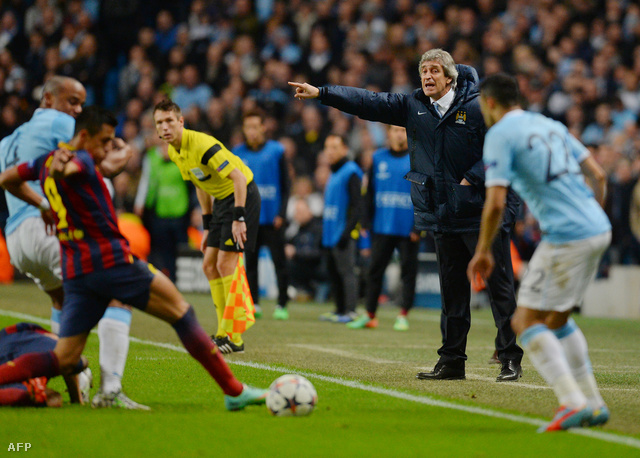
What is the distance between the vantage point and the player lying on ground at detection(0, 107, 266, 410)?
207 inches

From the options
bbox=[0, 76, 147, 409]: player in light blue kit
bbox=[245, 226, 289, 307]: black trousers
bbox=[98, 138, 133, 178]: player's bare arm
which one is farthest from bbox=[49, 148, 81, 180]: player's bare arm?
bbox=[245, 226, 289, 307]: black trousers

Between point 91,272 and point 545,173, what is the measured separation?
242 cm

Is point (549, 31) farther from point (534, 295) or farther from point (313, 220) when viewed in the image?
point (534, 295)

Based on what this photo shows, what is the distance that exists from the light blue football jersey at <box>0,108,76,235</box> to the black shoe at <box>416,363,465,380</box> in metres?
3.00

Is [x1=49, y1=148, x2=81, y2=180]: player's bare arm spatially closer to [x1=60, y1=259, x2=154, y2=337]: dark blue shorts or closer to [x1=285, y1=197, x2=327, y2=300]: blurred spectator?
[x1=60, y1=259, x2=154, y2=337]: dark blue shorts

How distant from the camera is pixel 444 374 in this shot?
712cm

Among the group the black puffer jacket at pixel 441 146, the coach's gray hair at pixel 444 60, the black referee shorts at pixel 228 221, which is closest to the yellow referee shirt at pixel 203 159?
the black referee shorts at pixel 228 221

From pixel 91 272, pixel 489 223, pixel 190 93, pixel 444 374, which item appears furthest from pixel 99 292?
pixel 190 93

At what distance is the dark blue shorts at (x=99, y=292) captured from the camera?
207 inches

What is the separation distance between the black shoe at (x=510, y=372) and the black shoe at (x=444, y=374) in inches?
11.1

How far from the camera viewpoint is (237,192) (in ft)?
27.1

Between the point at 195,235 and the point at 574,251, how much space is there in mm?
13489

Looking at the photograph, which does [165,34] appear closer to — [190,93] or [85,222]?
[190,93]

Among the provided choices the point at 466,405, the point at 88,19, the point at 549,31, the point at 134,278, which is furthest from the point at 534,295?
the point at 88,19
